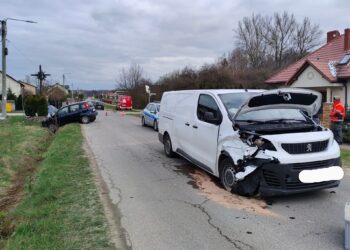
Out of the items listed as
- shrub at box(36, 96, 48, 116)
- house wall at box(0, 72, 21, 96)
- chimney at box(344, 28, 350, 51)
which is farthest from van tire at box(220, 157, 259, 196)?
house wall at box(0, 72, 21, 96)

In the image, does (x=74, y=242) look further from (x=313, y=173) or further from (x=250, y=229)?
(x=313, y=173)

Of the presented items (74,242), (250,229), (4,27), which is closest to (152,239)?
(74,242)

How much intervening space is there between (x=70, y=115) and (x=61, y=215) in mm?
20716

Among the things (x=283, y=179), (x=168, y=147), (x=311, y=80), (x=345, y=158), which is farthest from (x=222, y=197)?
(x=311, y=80)

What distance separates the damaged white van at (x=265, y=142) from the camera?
19.4 feet

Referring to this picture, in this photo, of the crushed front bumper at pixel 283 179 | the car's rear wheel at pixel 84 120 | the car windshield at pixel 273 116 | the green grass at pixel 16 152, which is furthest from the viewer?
the car's rear wheel at pixel 84 120

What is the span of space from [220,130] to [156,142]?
7.82 metres

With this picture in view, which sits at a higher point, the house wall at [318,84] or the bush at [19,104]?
the house wall at [318,84]

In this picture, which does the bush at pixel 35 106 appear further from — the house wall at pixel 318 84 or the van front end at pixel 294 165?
the van front end at pixel 294 165

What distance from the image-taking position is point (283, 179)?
5.86 metres

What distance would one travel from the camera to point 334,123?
13.8m

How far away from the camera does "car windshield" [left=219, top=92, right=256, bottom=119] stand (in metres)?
→ 7.17

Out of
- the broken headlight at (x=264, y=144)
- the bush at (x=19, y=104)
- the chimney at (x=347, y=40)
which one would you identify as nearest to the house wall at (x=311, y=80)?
the chimney at (x=347, y=40)

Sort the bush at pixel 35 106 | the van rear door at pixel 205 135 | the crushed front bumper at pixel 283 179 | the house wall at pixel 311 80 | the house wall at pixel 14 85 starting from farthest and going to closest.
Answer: the house wall at pixel 14 85, the bush at pixel 35 106, the house wall at pixel 311 80, the van rear door at pixel 205 135, the crushed front bumper at pixel 283 179
